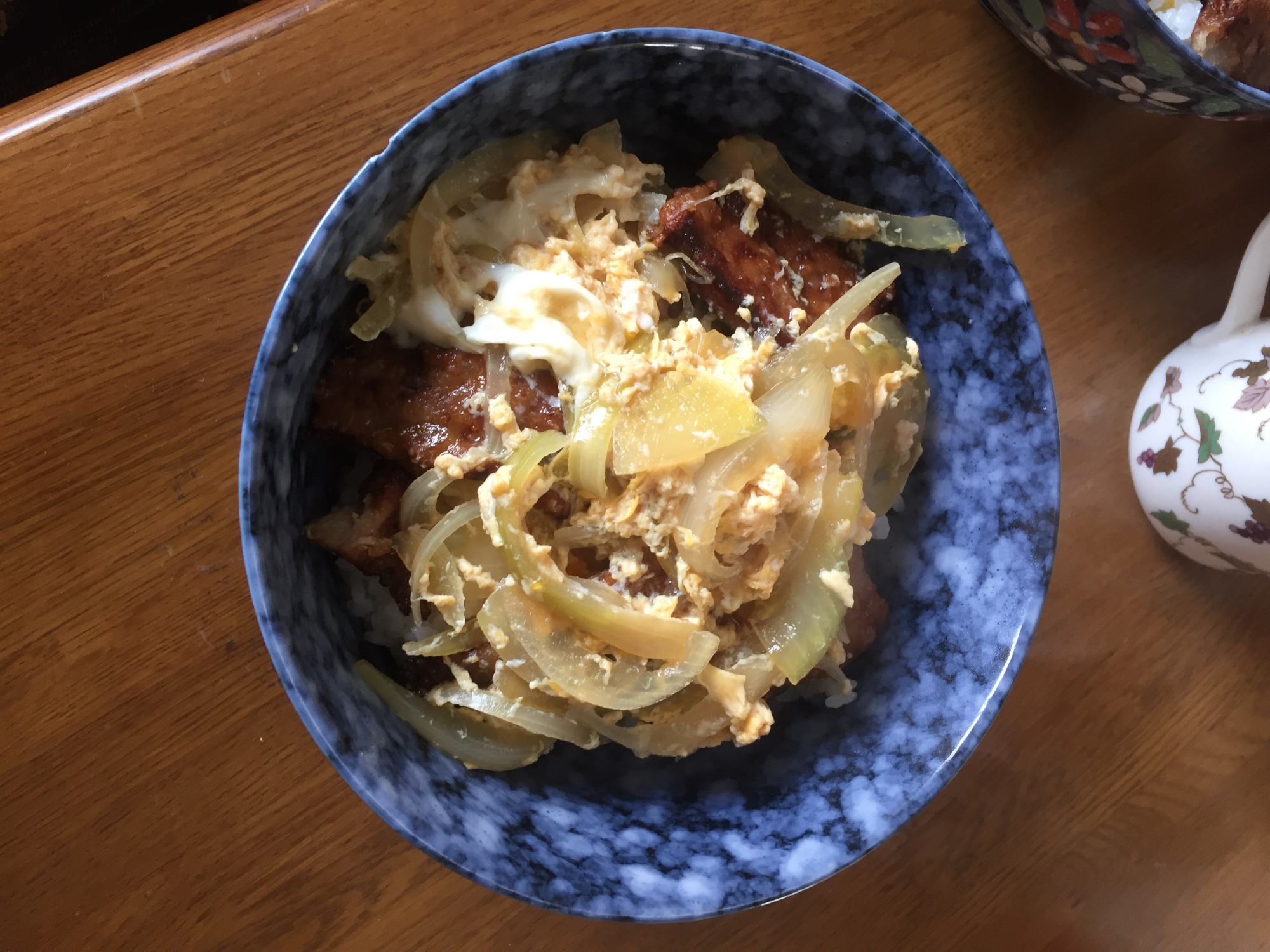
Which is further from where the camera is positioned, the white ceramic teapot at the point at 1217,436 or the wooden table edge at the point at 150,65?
the white ceramic teapot at the point at 1217,436

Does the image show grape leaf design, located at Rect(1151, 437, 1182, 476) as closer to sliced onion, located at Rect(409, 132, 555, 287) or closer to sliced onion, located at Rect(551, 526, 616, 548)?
sliced onion, located at Rect(551, 526, 616, 548)

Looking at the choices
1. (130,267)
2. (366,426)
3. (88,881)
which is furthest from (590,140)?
(88,881)

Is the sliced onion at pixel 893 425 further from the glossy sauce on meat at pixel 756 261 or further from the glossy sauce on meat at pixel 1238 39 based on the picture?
the glossy sauce on meat at pixel 1238 39

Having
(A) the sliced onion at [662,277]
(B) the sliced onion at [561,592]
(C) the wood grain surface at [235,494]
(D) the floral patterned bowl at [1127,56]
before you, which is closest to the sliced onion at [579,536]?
(B) the sliced onion at [561,592]

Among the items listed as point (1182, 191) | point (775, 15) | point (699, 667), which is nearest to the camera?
point (699, 667)

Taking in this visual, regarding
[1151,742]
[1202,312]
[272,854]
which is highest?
[1202,312]

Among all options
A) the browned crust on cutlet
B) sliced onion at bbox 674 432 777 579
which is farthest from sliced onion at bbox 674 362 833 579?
the browned crust on cutlet

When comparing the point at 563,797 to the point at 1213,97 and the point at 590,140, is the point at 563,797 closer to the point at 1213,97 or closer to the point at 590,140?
the point at 590,140
